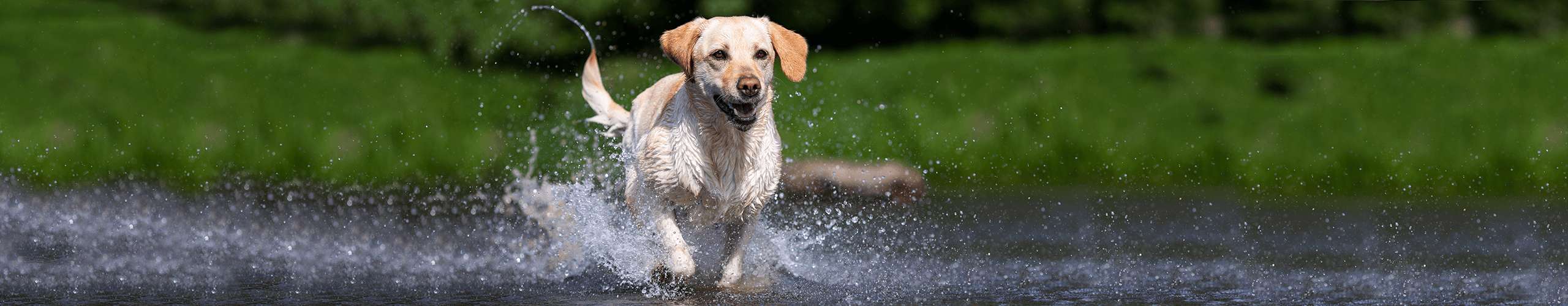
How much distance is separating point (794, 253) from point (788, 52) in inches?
70.9

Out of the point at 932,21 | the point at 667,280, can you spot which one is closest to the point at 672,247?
the point at 667,280

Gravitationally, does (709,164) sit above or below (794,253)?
above

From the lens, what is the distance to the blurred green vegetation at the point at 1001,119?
13008 millimetres

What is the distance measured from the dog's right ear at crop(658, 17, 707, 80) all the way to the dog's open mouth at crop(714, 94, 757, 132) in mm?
188

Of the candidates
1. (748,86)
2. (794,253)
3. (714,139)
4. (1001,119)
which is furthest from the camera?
(1001,119)

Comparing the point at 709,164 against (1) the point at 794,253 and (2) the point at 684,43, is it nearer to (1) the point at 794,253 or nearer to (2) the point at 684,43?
(2) the point at 684,43

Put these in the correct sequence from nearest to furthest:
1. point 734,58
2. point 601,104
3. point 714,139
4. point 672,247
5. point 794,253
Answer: point 734,58 → point 714,139 → point 672,247 → point 794,253 → point 601,104

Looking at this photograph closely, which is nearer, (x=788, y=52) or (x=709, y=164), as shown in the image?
(x=788, y=52)

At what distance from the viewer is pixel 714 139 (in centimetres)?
647

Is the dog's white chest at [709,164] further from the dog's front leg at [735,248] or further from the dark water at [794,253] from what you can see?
the dark water at [794,253]

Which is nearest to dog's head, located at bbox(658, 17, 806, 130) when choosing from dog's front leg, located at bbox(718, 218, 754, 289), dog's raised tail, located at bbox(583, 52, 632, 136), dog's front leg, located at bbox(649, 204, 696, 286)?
dog's front leg, located at bbox(649, 204, 696, 286)

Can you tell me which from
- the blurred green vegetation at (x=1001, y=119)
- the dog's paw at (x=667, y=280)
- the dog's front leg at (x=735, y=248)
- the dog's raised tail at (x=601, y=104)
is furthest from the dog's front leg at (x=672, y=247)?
the blurred green vegetation at (x=1001, y=119)

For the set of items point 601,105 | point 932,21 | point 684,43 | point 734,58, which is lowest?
point 734,58

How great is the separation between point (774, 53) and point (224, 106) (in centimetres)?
1017
